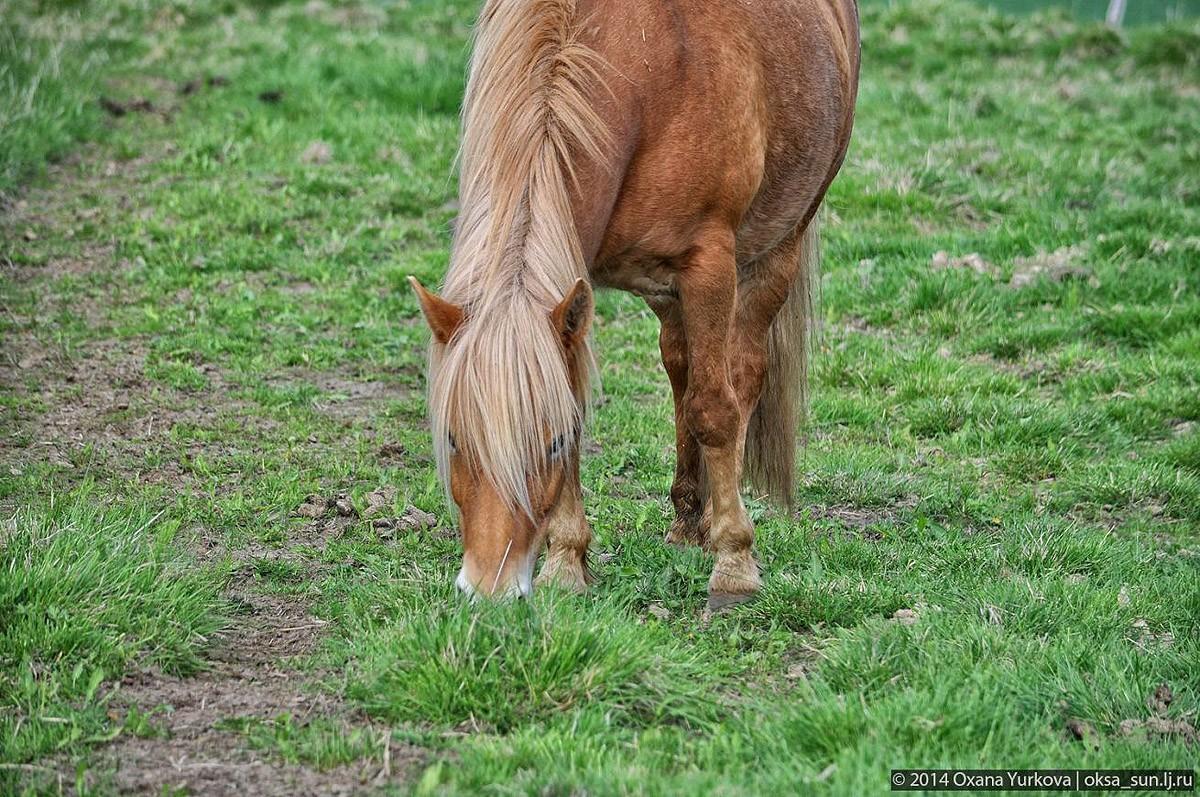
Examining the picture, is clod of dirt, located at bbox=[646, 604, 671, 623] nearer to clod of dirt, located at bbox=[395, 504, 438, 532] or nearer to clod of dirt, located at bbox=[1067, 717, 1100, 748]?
clod of dirt, located at bbox=[395, 504, 438, 532]

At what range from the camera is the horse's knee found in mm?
4402

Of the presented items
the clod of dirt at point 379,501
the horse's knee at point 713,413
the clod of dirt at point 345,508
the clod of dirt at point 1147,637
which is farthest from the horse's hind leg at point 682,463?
the clod of dirt at point 1147,637

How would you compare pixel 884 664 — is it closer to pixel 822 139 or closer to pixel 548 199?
pixel 548 199

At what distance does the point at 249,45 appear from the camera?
11.2 meters

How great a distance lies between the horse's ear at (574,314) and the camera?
3.52 m

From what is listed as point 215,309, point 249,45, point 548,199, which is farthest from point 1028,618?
point 249,45

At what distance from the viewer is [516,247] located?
363cm

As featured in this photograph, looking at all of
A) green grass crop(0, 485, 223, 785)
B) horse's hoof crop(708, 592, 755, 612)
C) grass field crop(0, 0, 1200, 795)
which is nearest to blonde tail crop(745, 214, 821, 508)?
grass field crop(0, 0, 1200, 795)

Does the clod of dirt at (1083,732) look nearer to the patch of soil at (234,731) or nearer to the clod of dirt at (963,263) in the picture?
the patch of soil at (234,731)

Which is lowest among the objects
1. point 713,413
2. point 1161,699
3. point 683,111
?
point 1161,699

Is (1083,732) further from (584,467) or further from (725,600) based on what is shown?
(584,467)

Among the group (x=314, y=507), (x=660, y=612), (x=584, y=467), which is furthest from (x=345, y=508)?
(x=660, y=612)

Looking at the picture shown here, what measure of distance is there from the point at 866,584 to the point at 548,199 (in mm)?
1649

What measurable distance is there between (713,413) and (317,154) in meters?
5.38
